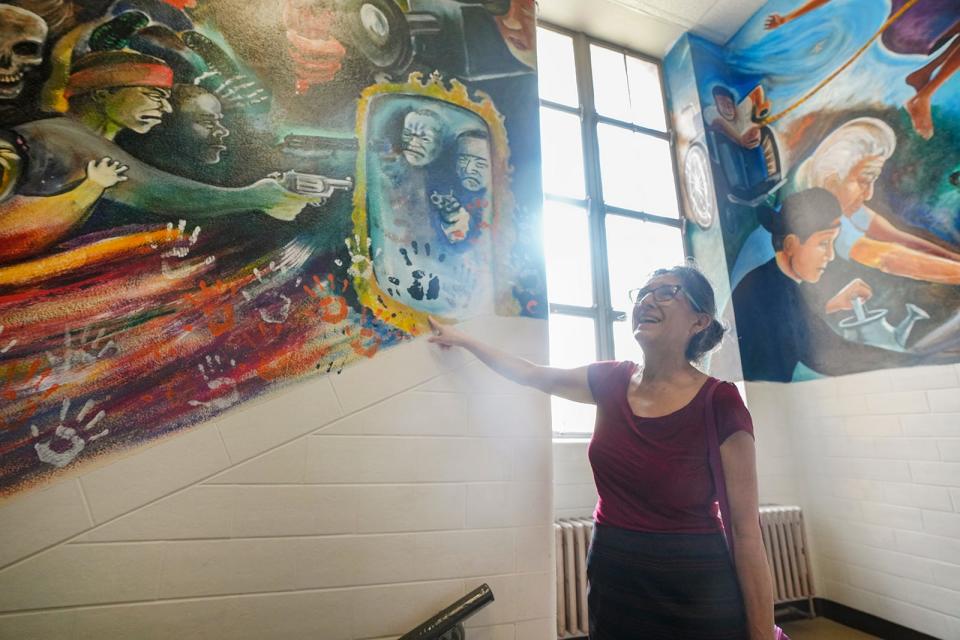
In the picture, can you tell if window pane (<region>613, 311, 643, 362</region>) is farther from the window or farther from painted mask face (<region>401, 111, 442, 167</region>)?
painted mask face (<region>401, 111, 442, 167</region>)

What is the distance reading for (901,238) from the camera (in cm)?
230

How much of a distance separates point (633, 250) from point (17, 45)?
10.2ft

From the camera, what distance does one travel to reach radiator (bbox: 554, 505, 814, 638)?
2.04 meters

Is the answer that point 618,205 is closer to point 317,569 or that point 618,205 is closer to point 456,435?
point 456,435

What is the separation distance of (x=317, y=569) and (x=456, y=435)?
1.83 ft

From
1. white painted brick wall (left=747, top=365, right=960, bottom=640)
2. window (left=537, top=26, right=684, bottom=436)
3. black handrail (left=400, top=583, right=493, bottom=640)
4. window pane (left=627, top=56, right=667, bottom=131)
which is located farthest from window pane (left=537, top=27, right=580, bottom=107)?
black handrail (left=400, top=583, right=493, bottom=640)

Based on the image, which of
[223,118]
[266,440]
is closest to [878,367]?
[266,440]

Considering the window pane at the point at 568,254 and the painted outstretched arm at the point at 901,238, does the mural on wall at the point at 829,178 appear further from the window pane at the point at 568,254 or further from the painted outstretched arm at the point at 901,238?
the window pane at the point at 568,254

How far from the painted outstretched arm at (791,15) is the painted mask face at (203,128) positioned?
11.8 ft

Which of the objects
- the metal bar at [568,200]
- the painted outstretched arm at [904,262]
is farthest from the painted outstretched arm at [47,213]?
the painted outstretched arm at [904,262]

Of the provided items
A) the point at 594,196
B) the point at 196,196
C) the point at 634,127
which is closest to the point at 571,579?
the point at 196,196

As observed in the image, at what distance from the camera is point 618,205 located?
10.3 feet

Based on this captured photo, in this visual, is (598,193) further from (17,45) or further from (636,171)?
(17,45)

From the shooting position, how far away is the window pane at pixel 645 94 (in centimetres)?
345
